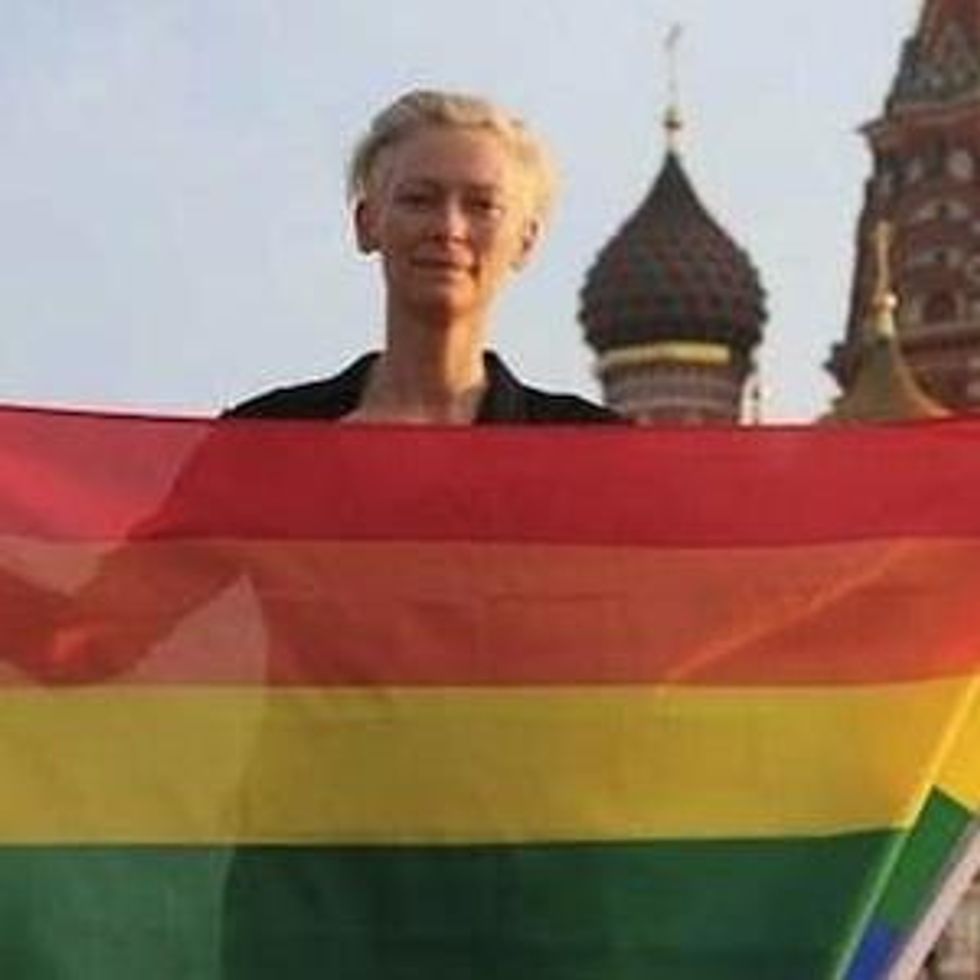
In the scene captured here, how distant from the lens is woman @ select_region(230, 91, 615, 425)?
108 inches

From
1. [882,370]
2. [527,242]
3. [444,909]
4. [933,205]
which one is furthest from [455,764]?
[933,205]

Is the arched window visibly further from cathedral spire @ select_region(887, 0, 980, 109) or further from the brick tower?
cathedral spire @ select_region(887, 0, 980, 109)

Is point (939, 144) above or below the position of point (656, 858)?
above

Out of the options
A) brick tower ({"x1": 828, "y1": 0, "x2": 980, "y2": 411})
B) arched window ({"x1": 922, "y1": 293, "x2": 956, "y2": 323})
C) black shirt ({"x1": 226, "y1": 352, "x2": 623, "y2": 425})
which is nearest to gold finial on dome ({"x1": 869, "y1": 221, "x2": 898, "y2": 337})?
brick tower ({"x1": 828, "y1": 0, "x2": 980, "y2": 411})

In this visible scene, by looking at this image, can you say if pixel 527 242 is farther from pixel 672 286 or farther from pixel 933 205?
pixel 672 286

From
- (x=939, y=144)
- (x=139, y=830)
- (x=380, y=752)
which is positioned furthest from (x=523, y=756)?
(x=939, y=144)

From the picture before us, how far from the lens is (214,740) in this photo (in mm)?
2803

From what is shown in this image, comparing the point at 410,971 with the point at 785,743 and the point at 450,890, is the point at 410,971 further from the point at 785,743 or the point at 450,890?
the point at 785,743

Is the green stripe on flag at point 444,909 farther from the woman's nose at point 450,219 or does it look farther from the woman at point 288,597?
the woman's nose at point 450,219

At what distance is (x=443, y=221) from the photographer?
2.76 meters

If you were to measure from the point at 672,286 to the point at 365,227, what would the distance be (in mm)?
37562

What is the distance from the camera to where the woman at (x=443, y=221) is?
9.03 ft

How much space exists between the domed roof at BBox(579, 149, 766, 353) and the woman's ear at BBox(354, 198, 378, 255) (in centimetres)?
3657

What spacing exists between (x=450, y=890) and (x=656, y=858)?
0.18 metres
